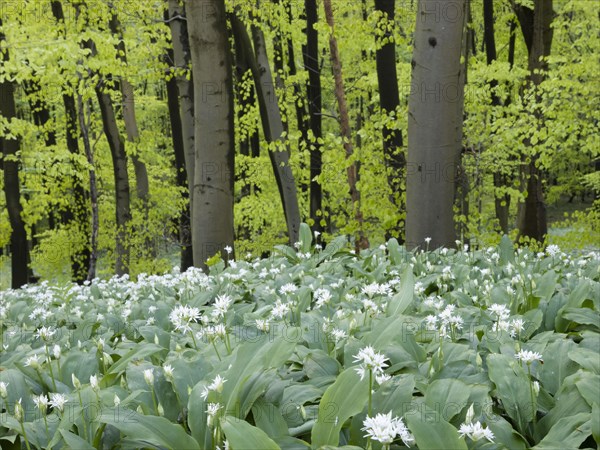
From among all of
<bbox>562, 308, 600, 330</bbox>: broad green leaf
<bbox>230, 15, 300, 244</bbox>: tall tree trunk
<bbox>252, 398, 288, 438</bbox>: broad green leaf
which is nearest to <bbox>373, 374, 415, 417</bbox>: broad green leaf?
<bbox>252, 398, 288, 438</bbox>: broad green leaf

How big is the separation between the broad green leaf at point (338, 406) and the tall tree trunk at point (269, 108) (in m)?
9.82

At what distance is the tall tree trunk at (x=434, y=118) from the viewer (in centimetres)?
539

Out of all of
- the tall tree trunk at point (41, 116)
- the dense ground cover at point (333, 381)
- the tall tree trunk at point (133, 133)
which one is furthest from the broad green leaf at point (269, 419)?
the tall tree trunk at point (133, 133)

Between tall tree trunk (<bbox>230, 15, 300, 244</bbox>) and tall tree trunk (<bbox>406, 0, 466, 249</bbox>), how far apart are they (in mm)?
5825

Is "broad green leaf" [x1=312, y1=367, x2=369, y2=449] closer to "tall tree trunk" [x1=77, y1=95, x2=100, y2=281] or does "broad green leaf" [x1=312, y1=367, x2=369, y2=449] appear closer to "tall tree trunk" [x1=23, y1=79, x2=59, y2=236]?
"tall tree trunk" [x1=23, y1=79, x2=59, y2=236]

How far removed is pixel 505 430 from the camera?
1.55 meters

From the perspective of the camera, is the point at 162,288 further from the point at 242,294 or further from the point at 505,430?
the point at 505,430

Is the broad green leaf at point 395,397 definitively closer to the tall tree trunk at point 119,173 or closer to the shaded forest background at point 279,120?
the shaded forest background at point 279,120

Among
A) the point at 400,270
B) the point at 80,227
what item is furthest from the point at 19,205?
the point at 400,270

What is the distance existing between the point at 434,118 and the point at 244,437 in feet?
15.3

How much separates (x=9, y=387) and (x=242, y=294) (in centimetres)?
185

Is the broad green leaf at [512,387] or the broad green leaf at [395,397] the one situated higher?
the broad green leaf at [395,397]

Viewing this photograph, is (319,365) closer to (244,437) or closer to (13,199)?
(244,437)

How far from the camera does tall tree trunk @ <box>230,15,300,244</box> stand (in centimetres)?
1150
